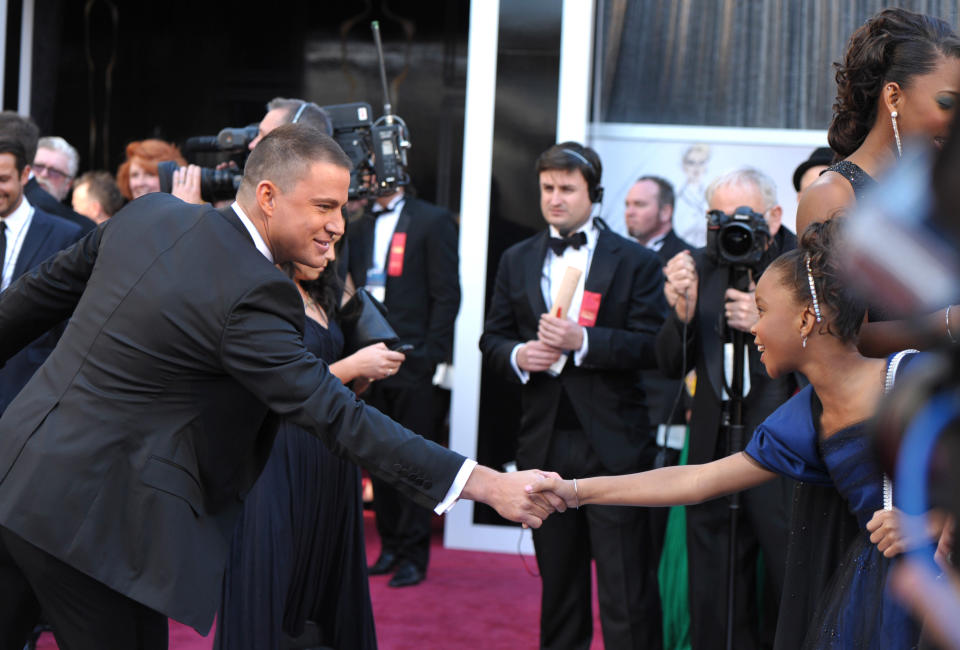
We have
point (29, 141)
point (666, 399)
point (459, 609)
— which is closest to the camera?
point (29, 141)

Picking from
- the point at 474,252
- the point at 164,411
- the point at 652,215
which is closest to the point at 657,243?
the point at 652,215

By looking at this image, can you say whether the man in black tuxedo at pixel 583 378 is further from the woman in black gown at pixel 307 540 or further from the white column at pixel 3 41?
the white column at pixel 3 41

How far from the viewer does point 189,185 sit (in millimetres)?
3674

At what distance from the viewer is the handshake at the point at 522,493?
261 cm

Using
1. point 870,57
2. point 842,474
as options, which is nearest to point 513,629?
point 842,474

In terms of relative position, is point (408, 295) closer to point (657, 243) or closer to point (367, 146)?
point (657, 243)

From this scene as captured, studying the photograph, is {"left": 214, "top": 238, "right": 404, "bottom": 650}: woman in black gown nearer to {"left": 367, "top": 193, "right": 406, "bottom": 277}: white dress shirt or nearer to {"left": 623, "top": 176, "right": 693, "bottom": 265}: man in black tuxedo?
{"left": 367, "top": 193, "right": 406, "bottom": 277}: white dress shirt

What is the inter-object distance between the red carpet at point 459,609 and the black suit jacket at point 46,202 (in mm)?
1815

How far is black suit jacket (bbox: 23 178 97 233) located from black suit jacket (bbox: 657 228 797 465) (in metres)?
2.49

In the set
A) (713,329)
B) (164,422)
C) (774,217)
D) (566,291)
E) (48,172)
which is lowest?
(164,422)

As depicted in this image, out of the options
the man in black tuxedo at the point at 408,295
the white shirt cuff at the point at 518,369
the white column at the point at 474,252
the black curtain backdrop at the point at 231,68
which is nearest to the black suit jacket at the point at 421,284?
the man in black tuxedo at the point at 408,295

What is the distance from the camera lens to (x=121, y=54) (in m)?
7.95

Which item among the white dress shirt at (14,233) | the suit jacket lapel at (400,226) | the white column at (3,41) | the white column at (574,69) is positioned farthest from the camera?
the white column at (3,41)

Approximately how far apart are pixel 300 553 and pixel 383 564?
7.26ft
